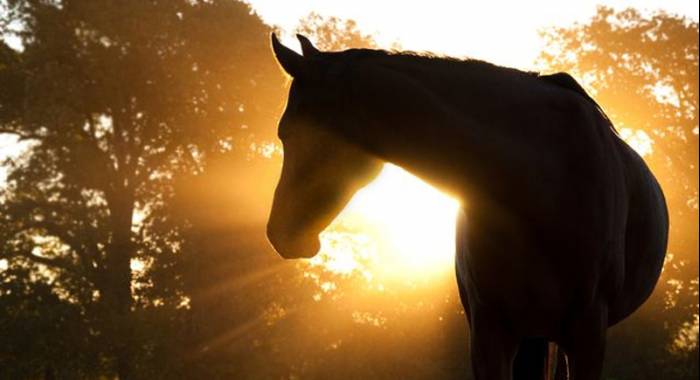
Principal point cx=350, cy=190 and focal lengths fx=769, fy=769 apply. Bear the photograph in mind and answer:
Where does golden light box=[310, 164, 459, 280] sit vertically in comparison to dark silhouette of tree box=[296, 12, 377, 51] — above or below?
below

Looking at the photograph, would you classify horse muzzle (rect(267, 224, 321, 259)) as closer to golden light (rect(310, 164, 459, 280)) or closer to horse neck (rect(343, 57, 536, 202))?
horse neck (rect(343, 57, 536, 202))

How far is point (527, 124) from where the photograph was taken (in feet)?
11.1

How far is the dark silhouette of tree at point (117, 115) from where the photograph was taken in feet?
77.2

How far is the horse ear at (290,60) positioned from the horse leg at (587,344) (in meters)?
1.69

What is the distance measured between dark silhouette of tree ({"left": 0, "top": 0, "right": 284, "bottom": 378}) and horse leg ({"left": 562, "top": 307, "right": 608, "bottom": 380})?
19606 mm

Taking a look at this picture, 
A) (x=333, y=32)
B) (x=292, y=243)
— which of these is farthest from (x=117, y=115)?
(x=292, y=243)

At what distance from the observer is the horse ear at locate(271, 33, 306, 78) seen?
3328mm

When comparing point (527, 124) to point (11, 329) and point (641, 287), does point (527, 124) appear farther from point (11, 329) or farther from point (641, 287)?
point (11, 329)

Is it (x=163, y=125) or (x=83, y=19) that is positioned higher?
(x=83, y=19)

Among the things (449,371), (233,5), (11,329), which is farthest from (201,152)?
(449,371)

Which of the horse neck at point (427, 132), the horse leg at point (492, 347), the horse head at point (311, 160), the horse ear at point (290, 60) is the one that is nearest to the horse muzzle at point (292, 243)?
the horse head at point (311, 160)

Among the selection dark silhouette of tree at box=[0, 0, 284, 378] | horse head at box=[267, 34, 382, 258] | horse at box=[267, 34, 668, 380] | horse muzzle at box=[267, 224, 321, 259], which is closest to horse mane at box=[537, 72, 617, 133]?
horse at box=[267, 34, 668, 380]

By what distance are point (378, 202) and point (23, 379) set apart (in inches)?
491

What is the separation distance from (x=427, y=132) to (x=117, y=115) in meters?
24.8
